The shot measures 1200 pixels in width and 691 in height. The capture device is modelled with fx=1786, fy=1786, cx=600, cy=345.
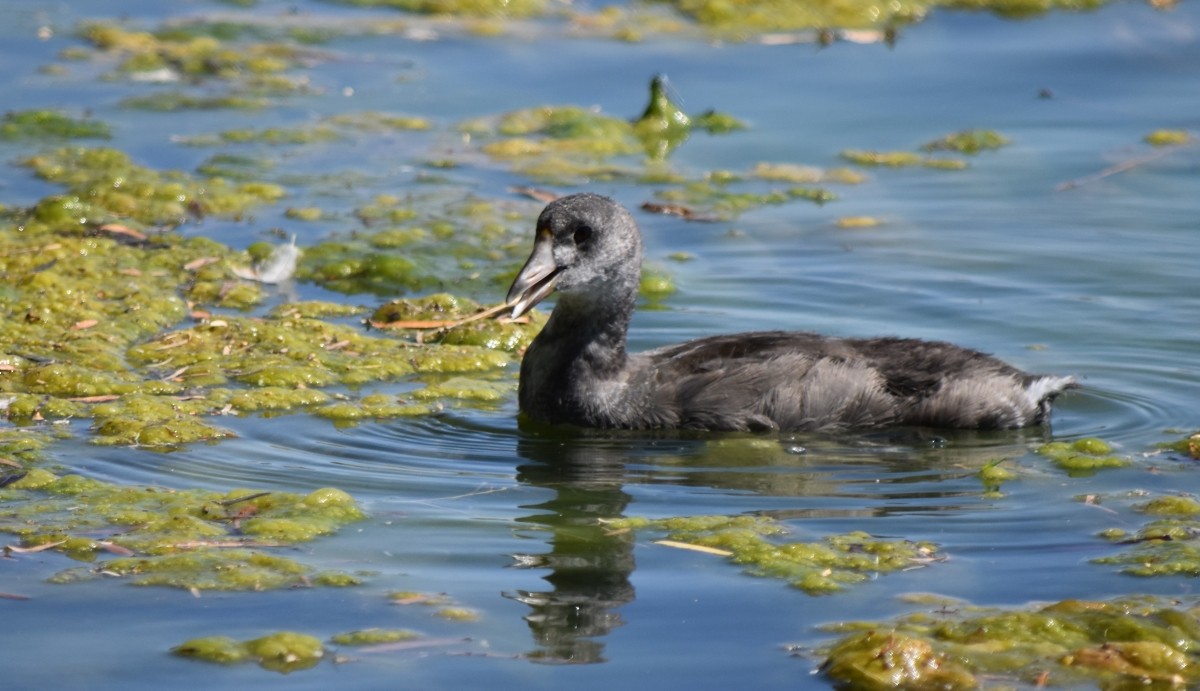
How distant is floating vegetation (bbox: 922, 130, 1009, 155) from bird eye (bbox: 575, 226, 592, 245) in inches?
203

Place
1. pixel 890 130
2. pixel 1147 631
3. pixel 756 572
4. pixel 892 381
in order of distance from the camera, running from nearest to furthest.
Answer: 1. pixel 1147 631
2. pixel 756 572
3. pixel 892 381
4. pixel 890 130

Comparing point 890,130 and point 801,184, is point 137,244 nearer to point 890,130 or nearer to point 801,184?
point 801,184

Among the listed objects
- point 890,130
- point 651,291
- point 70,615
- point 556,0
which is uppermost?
point 556,0

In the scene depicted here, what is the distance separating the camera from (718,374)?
7.53 m

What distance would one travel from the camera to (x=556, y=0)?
1592cm

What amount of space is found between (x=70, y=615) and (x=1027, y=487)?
3.50 metres

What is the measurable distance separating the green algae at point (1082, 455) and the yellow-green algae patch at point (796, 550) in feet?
4.06

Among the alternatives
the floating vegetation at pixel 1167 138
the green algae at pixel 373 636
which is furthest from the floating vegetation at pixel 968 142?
the green algae at pixel 373 636

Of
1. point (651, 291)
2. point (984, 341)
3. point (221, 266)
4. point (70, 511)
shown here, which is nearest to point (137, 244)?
point (221, 266)

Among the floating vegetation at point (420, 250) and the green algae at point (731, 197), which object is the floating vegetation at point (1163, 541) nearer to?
the floating vegetation at point (420, 250)

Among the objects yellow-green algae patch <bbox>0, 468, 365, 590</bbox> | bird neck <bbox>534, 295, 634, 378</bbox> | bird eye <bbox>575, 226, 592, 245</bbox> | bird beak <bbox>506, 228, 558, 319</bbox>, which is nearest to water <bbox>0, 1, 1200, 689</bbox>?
yellow-green algae patch <bbox>0, 468, 365, 590</bbox>

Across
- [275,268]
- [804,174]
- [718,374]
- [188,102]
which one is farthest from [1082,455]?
[188,102]

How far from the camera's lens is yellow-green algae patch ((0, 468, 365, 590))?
5.63 meters

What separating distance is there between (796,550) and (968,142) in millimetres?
6780
